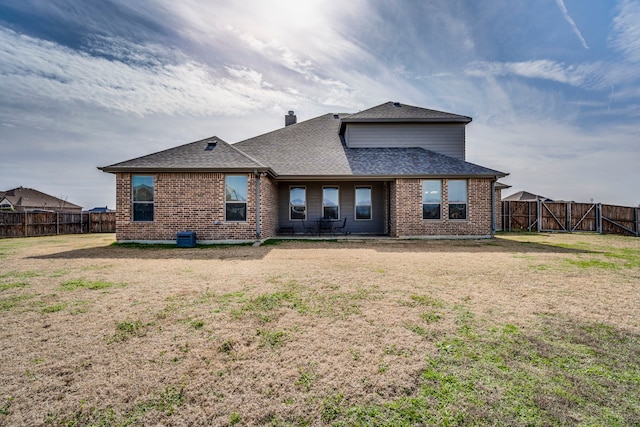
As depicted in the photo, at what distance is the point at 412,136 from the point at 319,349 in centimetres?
1550

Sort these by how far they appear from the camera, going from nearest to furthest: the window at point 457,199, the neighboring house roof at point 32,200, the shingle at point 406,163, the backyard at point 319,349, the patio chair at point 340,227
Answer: the backyard at point 319,349, the shingle at point 406,163, the window at point 457,199, the patio chair at point 340,227, the neighboring house roof at point 32,200

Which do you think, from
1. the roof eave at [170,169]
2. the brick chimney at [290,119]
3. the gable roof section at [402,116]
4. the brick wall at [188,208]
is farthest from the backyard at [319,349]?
the brick chimney at [290,119]

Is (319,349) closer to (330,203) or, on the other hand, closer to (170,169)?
(170,169)

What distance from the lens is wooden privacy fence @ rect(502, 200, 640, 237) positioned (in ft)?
55.1

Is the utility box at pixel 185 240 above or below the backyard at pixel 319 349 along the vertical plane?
above

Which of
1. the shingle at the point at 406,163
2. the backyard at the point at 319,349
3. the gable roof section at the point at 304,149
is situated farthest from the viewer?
the gable roof section at the point at 304,149

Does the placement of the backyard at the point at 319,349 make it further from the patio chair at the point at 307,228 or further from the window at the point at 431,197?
the patio chair at the point at 307,228

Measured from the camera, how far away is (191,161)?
11.9 meters

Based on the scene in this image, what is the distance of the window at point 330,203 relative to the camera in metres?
15.4

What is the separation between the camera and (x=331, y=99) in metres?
21.5

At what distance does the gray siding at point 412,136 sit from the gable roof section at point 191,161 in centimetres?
700

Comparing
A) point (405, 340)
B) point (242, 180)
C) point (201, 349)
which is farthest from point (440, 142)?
point (201, 349)

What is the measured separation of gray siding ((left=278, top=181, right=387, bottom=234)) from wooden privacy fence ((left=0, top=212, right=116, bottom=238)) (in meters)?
12.7

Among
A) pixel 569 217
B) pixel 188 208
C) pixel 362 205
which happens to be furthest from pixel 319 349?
pixel 569 217
